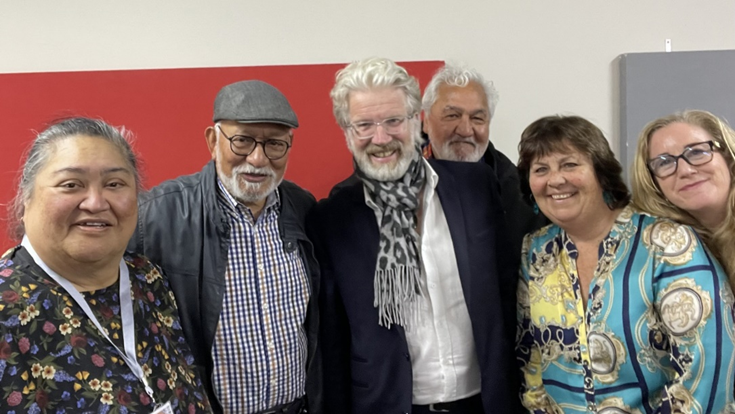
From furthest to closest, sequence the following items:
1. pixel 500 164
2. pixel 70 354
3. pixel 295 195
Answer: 1. pixel 500 164
2. pixel 295 195
3. pixel 70 354

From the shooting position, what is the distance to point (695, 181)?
1.68 meters

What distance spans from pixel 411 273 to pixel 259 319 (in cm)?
56

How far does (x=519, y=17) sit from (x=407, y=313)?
6.26ft

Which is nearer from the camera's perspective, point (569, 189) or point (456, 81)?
point (569, 189)

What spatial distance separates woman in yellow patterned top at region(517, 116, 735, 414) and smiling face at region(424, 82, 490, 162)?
0.70 metres

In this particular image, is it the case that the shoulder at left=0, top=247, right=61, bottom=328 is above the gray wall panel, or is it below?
below

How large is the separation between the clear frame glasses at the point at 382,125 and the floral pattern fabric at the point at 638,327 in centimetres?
72

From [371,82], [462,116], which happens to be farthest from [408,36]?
[371,82]

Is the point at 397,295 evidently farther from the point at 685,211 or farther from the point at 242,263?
the point at 685,211

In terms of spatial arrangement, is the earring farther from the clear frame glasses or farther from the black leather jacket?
the black leather jacket

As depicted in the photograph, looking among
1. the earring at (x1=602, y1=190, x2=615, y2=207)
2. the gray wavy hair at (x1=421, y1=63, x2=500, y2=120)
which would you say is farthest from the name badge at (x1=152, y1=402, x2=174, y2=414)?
the gray wavy hair at (x1=421, y1=63, x2=500, y2=120)

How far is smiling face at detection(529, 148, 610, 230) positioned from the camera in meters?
1.64

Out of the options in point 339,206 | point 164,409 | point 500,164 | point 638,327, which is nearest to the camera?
point 164,409

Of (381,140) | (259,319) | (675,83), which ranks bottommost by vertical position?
(259,319)
